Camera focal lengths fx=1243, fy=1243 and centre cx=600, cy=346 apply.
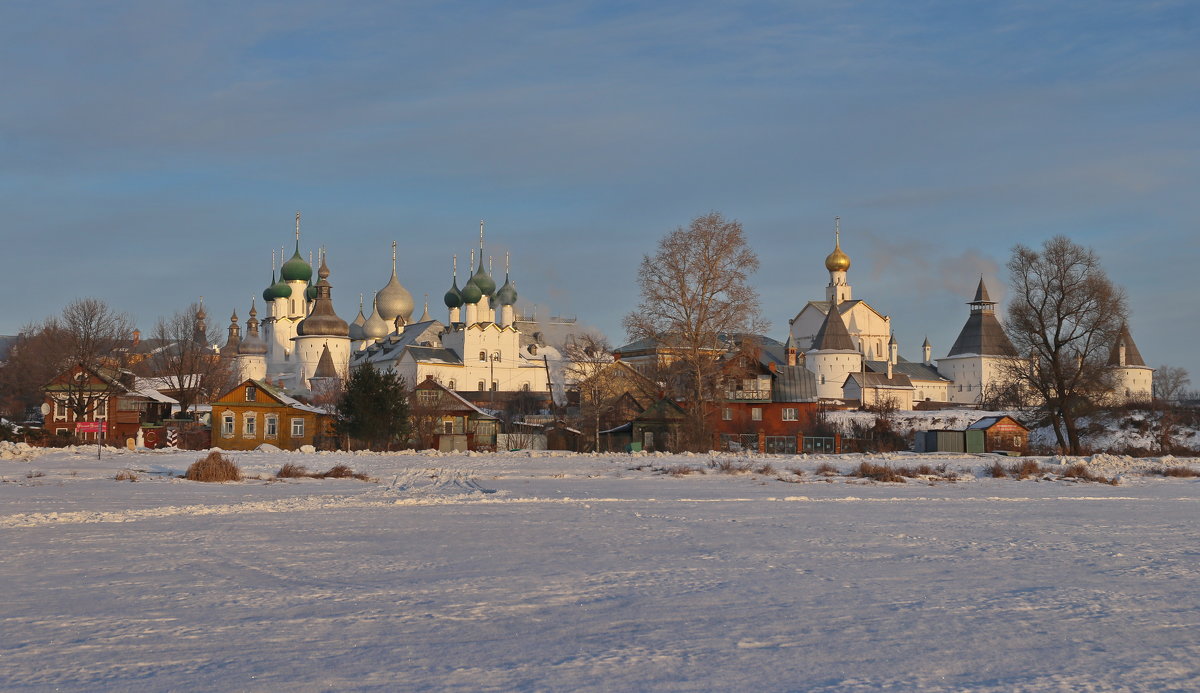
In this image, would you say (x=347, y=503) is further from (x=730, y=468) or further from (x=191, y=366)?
(x=191, y=366)

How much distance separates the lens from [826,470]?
2820 centimetres

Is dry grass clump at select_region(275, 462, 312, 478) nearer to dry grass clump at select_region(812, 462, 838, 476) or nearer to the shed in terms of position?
dry grass clump at select_region(812, 462, 838, 476)

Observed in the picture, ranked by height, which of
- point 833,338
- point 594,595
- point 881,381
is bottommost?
point 594,595

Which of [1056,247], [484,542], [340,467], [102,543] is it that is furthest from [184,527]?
[1056,247]

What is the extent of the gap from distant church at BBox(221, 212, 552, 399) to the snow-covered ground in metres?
82.1

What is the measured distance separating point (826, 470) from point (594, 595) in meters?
20.5

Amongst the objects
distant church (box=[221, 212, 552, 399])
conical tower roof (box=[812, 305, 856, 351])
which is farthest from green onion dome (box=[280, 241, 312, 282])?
conical tower roof (box=[812, 305, 856, 351])

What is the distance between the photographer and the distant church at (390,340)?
102688 millimetres

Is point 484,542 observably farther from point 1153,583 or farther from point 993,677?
point 993,677

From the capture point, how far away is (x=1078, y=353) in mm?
40031

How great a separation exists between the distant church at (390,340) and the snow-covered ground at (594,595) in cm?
8206

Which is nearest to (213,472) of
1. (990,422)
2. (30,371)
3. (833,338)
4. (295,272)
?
(990,422)

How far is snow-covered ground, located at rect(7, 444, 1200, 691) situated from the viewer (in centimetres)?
605

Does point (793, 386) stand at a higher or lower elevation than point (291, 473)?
higher
